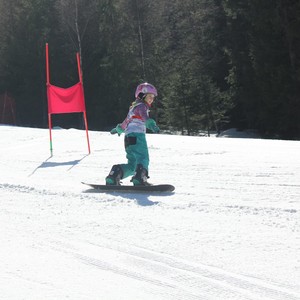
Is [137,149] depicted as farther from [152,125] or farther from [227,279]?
[227,279]

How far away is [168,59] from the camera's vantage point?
32.0 m

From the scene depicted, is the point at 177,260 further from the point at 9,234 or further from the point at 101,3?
the point at 101,3

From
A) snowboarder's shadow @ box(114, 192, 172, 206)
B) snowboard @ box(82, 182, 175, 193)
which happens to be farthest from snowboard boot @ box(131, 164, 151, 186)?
snowboarder's shadow @ box(114, 192, 172, 206)

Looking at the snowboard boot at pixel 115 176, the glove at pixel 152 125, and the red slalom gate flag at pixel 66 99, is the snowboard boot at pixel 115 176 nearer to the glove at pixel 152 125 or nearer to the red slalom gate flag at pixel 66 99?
the glove at pixel 152 125

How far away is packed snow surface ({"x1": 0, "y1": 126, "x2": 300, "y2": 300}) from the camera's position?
3.19 metres

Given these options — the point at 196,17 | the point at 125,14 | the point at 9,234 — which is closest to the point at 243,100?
the point at 196,17

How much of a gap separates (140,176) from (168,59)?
86.3ft

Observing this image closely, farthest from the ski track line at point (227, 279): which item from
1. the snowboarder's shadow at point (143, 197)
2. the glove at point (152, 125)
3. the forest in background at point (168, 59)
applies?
the forest in background at point (168, 59)

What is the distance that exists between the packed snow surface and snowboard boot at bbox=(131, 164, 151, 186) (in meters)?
0.38

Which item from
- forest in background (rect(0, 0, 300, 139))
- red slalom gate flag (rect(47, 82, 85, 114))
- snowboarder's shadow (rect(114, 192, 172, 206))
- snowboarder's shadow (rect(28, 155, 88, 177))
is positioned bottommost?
snowboarder's shadow (rect(114, 192, 172, 206))

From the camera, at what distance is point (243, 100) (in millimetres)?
26703

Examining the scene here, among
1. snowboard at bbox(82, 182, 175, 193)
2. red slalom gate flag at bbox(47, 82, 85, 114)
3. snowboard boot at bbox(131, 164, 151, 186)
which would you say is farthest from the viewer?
red slalom gate flag at bbox(47, 82, 85, 114)

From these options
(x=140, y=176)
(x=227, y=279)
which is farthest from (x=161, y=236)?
(x=140, y=176)

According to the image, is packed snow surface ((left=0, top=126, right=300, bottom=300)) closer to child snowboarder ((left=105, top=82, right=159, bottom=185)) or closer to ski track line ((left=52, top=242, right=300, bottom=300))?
ski track line ((left=52, top=242, right=300, bottom=300))
